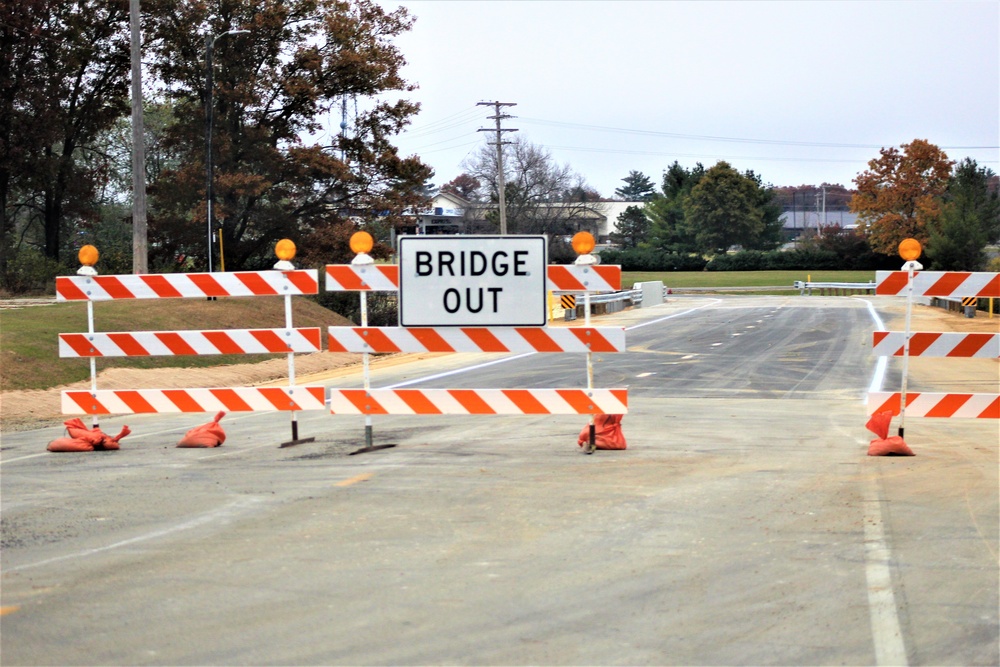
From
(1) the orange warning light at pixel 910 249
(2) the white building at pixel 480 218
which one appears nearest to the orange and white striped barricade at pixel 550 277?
(1) the orange warning light at pixel 910 249

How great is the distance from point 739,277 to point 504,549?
8437 centimetres

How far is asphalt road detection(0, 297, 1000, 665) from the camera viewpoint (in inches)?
197

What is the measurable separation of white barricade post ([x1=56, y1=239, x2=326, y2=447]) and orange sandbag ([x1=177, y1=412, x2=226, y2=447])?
201 millimetres

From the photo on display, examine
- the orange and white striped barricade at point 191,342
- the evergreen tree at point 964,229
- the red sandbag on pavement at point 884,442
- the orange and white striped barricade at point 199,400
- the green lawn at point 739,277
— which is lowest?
the red sandbag on pavement at point 884,442

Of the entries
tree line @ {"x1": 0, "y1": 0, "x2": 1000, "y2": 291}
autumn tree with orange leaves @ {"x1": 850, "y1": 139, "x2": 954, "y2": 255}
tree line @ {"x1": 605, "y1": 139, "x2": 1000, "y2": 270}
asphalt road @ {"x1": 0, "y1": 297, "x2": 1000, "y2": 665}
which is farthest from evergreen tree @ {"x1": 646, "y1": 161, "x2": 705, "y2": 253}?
asphalt road @ {"x1": 0, "y1": 297, "x2": 1000, "y2": 665}

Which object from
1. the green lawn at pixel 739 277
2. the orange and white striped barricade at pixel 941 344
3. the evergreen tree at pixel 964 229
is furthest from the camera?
the green lawn at pixel 739 277

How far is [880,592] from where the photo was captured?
18.6 feet

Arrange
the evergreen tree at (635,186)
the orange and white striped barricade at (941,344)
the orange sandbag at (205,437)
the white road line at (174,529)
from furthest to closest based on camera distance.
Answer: the evergreen tree at (635,186), the orange sandbag at (205,437), the orange and white striped barricade at (941,344), the white road line at (174,529)

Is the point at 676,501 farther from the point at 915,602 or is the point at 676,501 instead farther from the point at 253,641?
the point at 253,641

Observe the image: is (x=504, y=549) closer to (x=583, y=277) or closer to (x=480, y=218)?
(x=583, y=277)

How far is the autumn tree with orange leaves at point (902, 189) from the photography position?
8188cm

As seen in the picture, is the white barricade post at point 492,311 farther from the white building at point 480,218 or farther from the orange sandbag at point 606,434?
the white building at point 480,218

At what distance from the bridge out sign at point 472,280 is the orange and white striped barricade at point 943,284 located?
3.07 m

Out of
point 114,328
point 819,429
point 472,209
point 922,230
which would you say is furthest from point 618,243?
point 819,429
